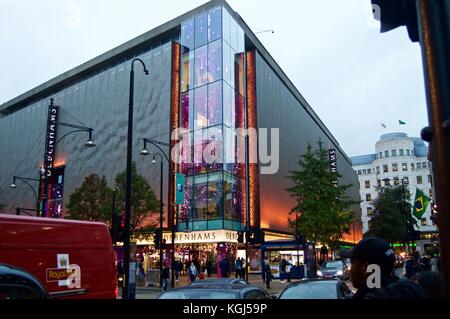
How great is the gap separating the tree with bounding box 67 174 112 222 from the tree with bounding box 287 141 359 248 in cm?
1814

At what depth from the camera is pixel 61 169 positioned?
2446 inches

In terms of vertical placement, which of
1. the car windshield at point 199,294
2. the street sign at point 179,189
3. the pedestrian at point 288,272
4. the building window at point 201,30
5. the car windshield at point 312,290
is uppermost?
the building window at point 201,30

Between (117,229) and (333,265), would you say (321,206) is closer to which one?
(333,265)

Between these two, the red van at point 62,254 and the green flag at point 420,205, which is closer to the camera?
the red van at point 62,254

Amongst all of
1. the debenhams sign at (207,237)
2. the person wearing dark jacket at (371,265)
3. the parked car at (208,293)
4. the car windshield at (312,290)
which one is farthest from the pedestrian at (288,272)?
the person wearing dark jacket at (371,265)

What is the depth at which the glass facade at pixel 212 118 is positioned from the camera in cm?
4362

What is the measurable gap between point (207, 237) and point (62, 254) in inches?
1333

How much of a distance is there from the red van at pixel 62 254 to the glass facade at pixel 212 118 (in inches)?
1263

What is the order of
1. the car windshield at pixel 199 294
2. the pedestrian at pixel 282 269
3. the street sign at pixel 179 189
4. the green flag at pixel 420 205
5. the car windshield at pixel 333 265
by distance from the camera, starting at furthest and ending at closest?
the pedestrian at pixel 282 269
the street sign at pixel 179 189
the car windshield at pixel 333 265
the green flag at pixel 420 205
the car windshield at pixel 199 294

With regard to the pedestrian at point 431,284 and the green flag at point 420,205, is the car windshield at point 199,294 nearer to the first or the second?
the pedestrian at point 431,284

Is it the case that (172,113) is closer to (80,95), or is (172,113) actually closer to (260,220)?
(260,220)

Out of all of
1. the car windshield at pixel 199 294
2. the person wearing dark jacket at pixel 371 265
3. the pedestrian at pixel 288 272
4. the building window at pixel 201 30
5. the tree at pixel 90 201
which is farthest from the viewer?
the building window at pixel 201 30

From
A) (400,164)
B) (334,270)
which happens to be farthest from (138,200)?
(400,164)

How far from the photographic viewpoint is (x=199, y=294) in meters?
6.76
